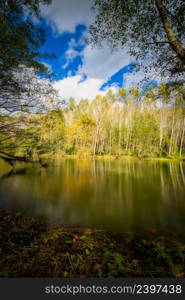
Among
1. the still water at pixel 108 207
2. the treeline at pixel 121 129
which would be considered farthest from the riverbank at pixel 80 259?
the treeline at pixel 121 129

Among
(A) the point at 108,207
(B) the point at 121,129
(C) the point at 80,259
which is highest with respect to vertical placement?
(B) the point at 121,129

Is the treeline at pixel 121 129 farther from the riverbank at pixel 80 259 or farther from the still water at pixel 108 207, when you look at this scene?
the riverbank at pixel 80 259

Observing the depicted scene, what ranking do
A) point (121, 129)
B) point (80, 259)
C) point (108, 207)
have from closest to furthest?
point (80, 259), point (108, 207), point (121, 129)

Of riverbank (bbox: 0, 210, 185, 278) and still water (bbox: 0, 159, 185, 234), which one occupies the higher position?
riverbank (bbox: 0, 210, 185, 278)

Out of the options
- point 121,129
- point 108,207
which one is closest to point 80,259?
point 108,207

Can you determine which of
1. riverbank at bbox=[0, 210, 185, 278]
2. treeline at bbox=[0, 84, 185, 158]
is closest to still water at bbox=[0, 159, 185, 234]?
riverbank at bbox=[0, 210, 185, 278]

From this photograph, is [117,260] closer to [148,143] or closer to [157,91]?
[157,91]

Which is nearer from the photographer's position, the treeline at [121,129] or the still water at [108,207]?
the still water at [108,207]

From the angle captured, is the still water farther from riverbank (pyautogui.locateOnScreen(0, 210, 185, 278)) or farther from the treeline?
the treeline

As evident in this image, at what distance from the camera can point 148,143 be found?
36.8 metres

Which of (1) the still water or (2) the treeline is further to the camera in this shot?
(2) the treeline

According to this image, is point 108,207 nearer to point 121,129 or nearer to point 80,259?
point 80,259

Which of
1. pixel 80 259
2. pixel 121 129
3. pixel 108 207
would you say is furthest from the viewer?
pixel 121 129

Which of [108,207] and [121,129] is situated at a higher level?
[121,129]
